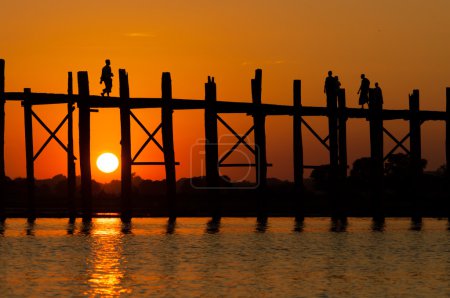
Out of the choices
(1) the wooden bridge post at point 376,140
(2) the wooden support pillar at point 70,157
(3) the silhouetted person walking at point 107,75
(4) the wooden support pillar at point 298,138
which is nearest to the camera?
A: (3) the silhouetted person walking at point 107,75

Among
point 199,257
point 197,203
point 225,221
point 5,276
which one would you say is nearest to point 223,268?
point 199,257

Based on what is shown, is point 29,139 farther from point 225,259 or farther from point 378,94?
point 378,94

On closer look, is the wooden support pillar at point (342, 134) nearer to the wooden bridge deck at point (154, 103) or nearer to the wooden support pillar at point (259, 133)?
the wooden bridge deck at point (154, 103)

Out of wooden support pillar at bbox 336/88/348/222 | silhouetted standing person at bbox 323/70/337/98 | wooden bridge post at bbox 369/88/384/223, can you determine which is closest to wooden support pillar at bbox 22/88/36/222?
silhouetted standing person at bbox 323/70/337/98

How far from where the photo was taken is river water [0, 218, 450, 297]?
69.5 feet

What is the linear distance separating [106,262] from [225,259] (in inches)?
105

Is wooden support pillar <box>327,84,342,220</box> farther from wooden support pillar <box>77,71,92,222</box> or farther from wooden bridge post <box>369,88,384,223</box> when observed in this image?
wooden support pillar <box>77,71,92,222</box>

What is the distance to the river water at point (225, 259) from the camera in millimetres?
21172

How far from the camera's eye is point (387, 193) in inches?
2525

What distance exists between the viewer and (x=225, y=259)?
2633 centimetres

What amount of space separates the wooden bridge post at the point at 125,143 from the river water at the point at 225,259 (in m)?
0.81

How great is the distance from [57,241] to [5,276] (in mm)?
7704

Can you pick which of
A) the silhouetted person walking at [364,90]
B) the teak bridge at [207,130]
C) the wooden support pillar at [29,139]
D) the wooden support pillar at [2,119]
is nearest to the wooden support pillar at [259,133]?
the teak bridge at [207,130]

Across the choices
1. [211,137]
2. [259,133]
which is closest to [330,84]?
[259,133]
